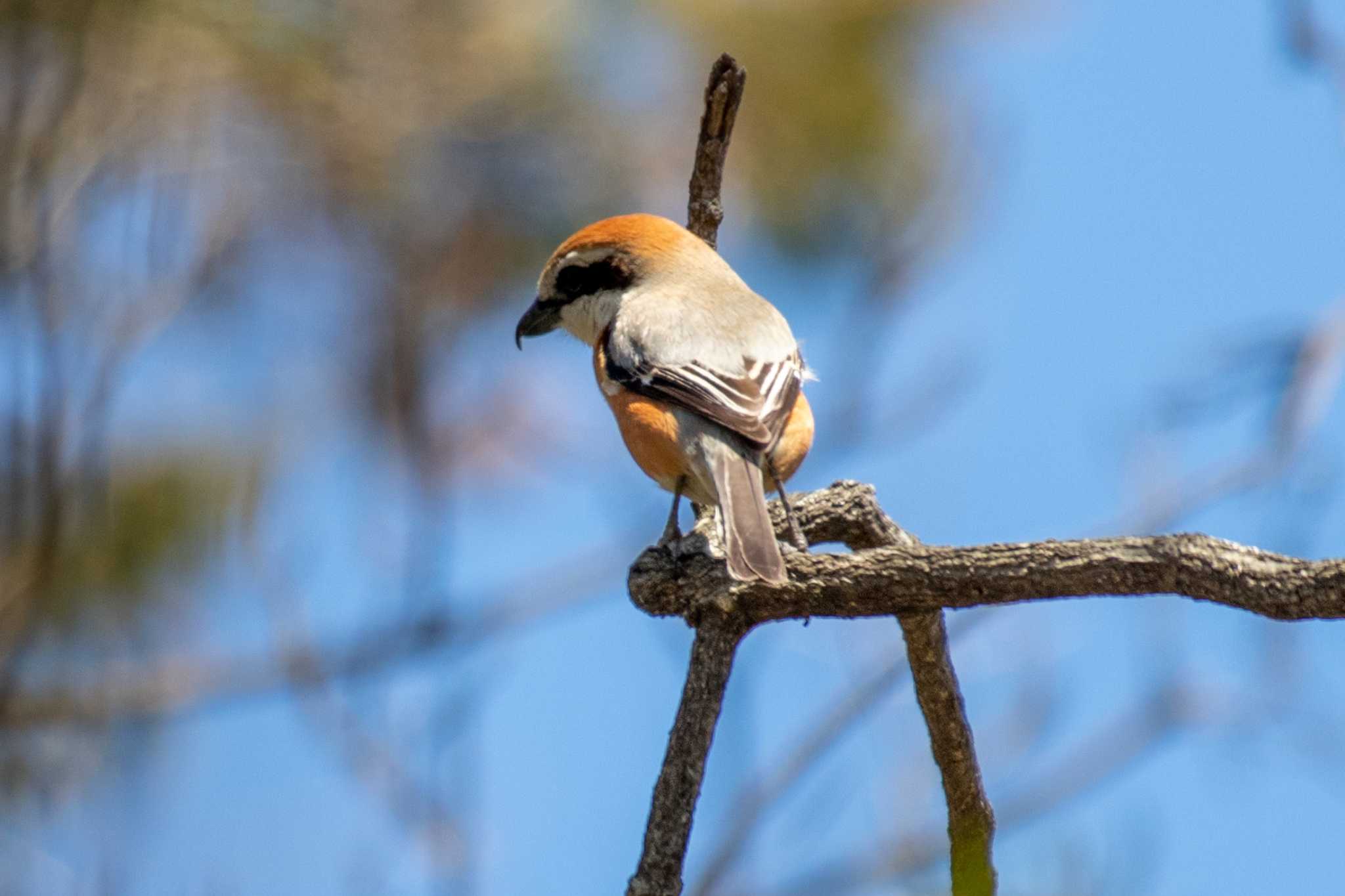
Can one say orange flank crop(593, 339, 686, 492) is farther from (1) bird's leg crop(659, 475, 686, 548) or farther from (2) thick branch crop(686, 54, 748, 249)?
(2) thick branch crop(686, 54, 748, 249)

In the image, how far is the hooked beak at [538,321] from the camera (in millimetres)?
4637

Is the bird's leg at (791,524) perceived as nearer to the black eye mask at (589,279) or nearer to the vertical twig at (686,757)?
the vertical twig at (686,757)

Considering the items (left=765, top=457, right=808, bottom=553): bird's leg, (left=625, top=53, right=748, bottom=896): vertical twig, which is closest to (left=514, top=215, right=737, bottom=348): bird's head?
(left=765, top=457, right=808, bottom=553): bird's leg

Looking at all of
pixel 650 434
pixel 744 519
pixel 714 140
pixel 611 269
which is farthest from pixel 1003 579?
pixel 611 269

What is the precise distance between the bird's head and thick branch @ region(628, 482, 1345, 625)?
4.71ft

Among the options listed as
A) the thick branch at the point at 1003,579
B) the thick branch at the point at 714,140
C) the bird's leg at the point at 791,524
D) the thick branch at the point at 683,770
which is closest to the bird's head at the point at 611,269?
the thick branch at the point at 714,140

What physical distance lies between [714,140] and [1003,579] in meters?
1.68

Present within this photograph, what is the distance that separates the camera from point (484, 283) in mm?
6652

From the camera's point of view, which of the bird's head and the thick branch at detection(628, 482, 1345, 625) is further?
the bird's head

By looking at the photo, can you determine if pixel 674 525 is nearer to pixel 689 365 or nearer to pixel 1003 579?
pixel 689 365

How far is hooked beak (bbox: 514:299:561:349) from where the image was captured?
15.2ft

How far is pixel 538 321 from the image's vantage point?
15.4 feet

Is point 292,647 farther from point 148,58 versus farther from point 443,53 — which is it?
point 443,53

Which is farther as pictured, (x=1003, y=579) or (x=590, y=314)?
(x=590, y=314)
